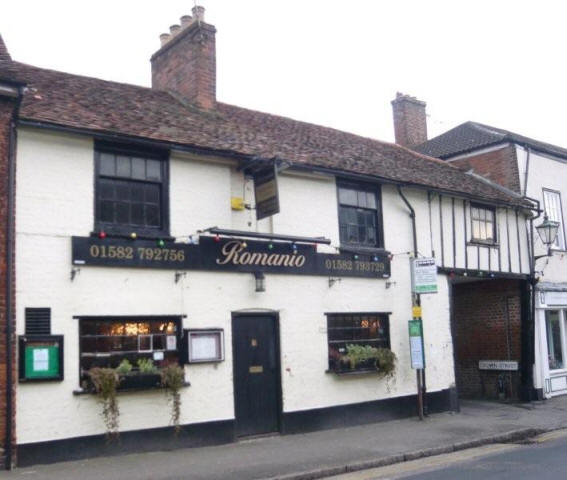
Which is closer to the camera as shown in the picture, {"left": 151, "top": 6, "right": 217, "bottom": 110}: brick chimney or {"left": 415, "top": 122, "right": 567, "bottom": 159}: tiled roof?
{"left": 151, "top": 6, "right": 217, "bottom": 110}: brick chimney

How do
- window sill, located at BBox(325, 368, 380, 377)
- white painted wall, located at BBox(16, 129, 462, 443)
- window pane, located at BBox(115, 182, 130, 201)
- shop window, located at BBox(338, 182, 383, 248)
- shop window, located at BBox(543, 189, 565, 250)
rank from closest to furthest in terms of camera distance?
white painted wall, located at BBox(16, 129, 462, 443) → window pane, located at BBox(115, 182, 130, 201) → window sill, located at BBox(325, 368, 380, 377) → shop window, located at BBox(338, 182, 383, 248) → shop window, located at BBox(543, 189, 565, 250)

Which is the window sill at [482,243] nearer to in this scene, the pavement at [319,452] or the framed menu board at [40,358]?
the pavement at [319,452]

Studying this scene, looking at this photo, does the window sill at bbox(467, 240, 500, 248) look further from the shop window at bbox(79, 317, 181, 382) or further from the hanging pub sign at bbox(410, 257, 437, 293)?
the shop window at bbox(79, 317, 181, 382)

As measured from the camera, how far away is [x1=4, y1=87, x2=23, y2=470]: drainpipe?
913 cm

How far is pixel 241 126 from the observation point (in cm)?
1438

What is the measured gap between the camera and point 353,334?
44.7 ft

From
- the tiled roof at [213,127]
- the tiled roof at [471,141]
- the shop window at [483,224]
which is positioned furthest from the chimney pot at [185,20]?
the tiled roof at [471,141]

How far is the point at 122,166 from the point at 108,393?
12.0 ft

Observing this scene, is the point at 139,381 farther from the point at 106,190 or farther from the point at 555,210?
the point at 555,210

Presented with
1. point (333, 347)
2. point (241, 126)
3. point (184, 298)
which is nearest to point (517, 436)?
point (333, 347)

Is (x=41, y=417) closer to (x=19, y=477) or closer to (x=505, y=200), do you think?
(x=19, y=477)

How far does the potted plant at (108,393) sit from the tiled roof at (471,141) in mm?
12868

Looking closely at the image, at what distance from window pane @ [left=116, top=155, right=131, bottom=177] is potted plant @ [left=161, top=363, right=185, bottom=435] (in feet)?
10.5

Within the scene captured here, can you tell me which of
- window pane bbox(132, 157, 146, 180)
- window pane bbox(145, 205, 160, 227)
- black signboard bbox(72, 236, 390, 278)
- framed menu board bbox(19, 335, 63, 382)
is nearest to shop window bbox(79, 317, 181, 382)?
framed menu board bbox(19, 335, 63, 382)
